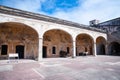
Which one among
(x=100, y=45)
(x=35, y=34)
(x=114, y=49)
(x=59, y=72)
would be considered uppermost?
(x=35, y=34)

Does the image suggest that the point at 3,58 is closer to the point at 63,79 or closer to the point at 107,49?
the point at 63,79

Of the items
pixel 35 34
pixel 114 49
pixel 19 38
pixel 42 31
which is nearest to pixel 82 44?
pixel 114 49

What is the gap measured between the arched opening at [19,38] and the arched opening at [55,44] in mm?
2045

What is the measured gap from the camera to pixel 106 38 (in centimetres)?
2270

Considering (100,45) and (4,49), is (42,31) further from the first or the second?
(100,45)

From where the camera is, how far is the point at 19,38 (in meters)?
14.4

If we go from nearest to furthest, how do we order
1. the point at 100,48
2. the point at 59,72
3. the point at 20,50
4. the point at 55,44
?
the point at 59,72
the point at 20,50
the point at 55,44
the point at 100,48

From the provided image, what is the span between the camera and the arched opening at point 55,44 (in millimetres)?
17078

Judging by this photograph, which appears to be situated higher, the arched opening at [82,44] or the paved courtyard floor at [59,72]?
the arched opening at [82,44]

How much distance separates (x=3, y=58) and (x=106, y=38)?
69.0 feet

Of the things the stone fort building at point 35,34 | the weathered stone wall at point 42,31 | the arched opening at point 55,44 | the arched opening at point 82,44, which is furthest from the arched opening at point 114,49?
the arched opening at point 55,44

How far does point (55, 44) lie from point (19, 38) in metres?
6.42

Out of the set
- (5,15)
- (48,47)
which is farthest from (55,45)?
(5,15)

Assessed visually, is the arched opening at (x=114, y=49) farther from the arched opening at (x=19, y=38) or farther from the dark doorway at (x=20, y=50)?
the dark doorway at (x=20, y=50)
